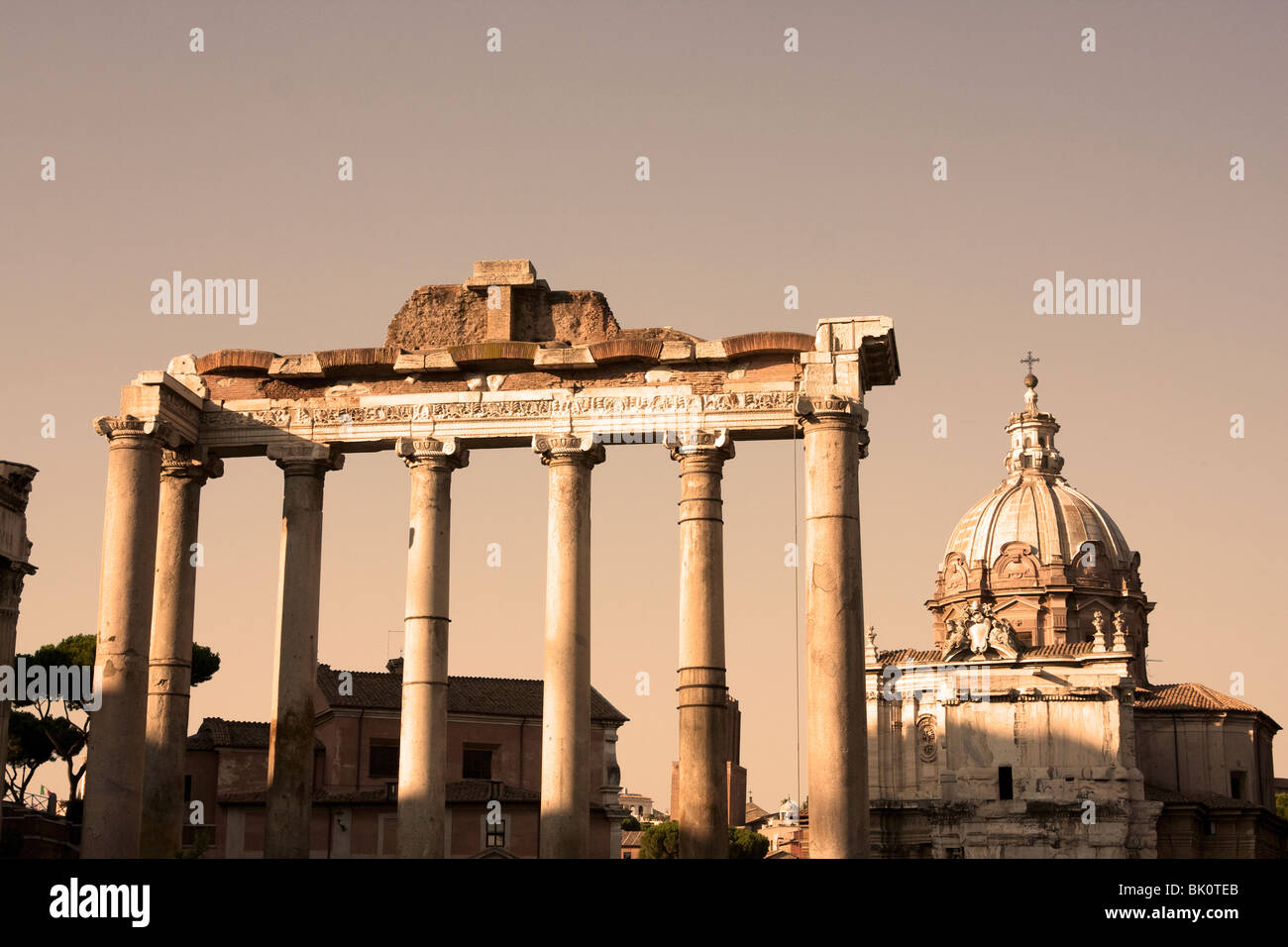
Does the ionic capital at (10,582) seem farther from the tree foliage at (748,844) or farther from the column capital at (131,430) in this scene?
the tree foliage at (748,844)

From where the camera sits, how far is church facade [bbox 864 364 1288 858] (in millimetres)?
75938

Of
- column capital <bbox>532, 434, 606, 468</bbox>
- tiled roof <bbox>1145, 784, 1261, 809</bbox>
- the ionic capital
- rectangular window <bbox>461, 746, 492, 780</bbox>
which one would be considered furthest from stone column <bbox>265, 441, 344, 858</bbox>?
tiled roof <bbox>1145, 784, 1261, 809</bbox>

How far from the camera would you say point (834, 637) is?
24781 mm

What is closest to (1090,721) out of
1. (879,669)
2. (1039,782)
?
(1039,782)

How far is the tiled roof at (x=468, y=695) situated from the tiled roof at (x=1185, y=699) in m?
35.1

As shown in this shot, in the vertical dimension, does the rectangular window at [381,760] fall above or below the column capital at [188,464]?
below

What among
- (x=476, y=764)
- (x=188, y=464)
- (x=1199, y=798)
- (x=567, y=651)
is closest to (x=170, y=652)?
(x=188, y=464)

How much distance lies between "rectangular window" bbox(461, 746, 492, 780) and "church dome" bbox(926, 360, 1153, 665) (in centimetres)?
3734

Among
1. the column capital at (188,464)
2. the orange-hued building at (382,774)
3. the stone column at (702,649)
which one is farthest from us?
the orange-hued building at (382,774)

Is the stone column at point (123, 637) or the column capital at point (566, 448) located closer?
the stone column at point (123, 637)

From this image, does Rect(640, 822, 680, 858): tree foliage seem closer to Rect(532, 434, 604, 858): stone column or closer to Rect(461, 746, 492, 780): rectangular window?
Rect(461, 746, 492, 780): rectangular window

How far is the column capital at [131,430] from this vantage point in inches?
1053

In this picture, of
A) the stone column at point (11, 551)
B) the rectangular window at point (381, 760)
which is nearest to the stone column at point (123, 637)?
the stone column at point (11, 551)
